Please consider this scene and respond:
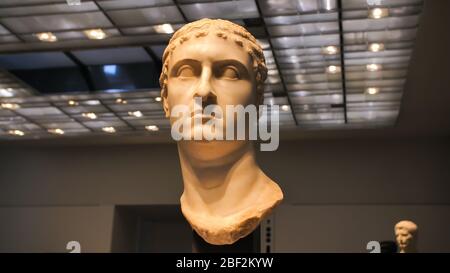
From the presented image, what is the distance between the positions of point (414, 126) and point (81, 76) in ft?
25.6

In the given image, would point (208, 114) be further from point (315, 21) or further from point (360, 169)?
point (360, 169)

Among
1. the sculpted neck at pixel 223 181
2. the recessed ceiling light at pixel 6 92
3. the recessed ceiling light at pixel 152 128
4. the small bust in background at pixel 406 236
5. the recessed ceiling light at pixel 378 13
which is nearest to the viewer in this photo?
the sculpted neck at pixel 223 181

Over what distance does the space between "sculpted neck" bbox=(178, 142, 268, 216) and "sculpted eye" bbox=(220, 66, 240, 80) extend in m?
0.51

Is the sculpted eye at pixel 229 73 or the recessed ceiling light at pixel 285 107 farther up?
the recessed ceiling light at pixel 285 107

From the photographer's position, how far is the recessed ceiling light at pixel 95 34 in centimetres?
A: 1057

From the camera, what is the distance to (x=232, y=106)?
4480 millimetres

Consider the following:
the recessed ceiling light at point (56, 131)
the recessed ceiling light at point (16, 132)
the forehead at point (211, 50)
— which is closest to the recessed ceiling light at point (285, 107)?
the recessed ceiling light at point (56, 131)

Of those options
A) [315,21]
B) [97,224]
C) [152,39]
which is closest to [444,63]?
[315,21]

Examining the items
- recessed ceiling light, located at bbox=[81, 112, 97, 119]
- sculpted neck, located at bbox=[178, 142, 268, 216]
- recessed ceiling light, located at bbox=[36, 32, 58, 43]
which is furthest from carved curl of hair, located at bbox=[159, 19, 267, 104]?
recessed ceiling light, located at bbox=[81, 112, 97, 119]

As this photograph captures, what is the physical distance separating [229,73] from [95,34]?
6.67 meters

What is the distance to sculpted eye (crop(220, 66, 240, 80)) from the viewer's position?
4.55 m

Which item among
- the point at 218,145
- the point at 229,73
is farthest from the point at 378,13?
the point at 218,145

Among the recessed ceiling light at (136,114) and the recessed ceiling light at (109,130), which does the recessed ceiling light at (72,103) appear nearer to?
the recessed ceiling light at (136,114)

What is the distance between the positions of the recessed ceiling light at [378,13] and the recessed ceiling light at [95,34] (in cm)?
448
